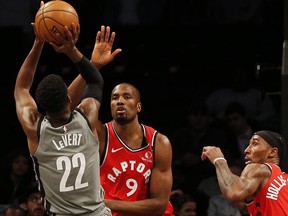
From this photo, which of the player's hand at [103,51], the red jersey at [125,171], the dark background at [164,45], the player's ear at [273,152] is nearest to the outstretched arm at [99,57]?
the player's hand at [103,51]

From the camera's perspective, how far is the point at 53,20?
253 inches

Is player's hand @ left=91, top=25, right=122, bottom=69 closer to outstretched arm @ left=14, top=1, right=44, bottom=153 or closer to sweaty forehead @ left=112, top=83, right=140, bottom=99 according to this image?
outstretched arm @ left=14, top=1, right=44, bottom=153

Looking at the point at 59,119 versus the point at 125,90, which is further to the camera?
the point at 125,90

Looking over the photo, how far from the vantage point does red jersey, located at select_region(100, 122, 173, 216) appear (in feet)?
25.2

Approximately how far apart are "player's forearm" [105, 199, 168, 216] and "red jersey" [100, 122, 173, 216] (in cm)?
11

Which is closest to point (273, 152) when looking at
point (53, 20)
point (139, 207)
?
point (139, 207)

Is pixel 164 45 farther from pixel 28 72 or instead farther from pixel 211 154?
pixel 28 72

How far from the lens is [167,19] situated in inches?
481

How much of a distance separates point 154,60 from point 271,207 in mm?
5573

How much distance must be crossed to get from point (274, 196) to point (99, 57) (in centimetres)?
180

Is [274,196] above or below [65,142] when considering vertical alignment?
below

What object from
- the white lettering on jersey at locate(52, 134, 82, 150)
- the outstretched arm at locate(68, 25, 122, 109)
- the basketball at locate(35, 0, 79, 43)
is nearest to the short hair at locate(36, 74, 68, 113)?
the white lettering on jersey at locate(52, 134, 82, 150)

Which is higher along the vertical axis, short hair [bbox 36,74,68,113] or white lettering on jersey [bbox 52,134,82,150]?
short hair [bbox 36,74,68,113]

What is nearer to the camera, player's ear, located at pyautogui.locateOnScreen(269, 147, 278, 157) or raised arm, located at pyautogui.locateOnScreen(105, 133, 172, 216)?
player's ear, located at pyautogui.locateOnScreen(269, 147, 278, 157)
